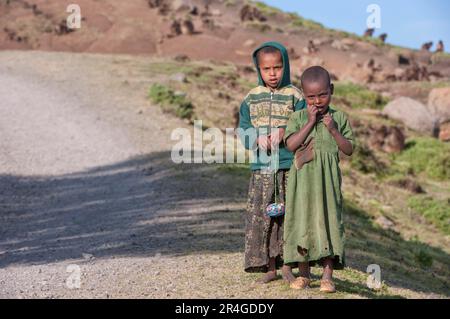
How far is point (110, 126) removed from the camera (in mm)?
19000

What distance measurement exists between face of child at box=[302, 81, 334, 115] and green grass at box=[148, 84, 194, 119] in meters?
14.3

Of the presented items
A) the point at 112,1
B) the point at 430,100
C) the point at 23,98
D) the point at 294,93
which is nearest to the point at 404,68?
the point at 430,100

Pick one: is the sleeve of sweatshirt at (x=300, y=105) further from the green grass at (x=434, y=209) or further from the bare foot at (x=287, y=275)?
the green grass at (x=434, y=209)

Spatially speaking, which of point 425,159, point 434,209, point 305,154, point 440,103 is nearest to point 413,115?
point 440,103

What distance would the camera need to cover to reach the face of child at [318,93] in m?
5.82

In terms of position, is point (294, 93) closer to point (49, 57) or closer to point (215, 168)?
point (215, 168)

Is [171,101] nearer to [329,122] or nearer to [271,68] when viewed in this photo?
[271,68]

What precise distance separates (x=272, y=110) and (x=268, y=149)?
0.32 m

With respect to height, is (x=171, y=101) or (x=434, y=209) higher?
(x=171, y=101)

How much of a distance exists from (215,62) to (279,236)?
2508 cm

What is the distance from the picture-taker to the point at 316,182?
19.3ft

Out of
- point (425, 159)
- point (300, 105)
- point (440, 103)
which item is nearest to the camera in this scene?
point (300, 105)

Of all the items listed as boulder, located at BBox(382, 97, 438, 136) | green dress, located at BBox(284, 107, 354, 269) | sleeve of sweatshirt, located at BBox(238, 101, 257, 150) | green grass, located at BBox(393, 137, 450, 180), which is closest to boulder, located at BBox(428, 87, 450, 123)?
boulder, located at BBox(382, 97, 438, 136)

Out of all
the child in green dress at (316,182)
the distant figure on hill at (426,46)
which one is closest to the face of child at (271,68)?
the child in green dress at (316,182)
